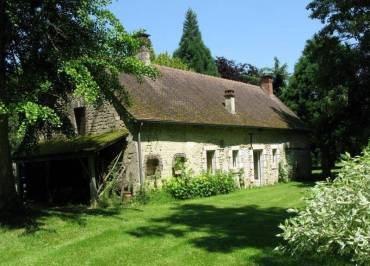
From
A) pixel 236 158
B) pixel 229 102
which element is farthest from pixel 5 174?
pixel 229 102

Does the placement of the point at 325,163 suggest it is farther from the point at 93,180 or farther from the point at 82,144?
the point at 93,180

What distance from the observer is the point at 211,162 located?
2077 cm

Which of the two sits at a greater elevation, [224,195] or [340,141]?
[340,141]

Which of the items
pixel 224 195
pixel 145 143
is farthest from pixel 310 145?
pixel 145 143

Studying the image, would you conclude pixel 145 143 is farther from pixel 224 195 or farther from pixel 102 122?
pixel 224 195

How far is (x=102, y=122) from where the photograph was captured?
59.3 feet

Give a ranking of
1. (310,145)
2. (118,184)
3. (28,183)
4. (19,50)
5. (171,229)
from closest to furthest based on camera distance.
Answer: (171,229) < (19,50) < (118,184) < (28,183) < (310,145)

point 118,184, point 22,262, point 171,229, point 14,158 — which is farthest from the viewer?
point 14,158

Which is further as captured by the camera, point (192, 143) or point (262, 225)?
point (192, 143)

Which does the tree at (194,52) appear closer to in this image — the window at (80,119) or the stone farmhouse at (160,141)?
the stone farmhouse at (160,141)

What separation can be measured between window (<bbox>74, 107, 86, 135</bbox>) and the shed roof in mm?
2000

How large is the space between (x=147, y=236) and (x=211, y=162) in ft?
35.1

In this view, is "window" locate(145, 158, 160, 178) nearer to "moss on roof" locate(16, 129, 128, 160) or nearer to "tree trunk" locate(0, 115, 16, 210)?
"moss on roof" locate(16, 129, 128, 160)

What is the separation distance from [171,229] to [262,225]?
83.1 inches
